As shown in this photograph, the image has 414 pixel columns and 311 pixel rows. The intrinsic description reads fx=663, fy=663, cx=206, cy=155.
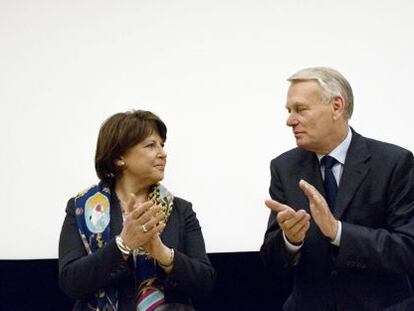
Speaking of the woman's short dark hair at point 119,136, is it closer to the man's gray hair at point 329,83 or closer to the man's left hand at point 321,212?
the man's gray hair at point 329,83

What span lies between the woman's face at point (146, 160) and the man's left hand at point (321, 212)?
1.85 ft

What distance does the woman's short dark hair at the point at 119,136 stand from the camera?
221 centimetres

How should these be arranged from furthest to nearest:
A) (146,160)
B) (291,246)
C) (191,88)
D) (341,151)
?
(191,88)
(146,160)
(341,151)
(291,246)

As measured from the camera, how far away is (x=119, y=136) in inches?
86.8

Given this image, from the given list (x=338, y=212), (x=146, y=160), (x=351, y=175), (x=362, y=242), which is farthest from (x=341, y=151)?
(x=146, y=160)

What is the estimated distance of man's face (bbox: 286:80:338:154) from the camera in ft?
6.55

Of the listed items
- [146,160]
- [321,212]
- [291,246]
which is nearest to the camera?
[321,212]

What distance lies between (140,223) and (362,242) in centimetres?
63

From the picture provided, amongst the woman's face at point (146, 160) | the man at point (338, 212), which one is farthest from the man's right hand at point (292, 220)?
the woman's face at point (146, 160)

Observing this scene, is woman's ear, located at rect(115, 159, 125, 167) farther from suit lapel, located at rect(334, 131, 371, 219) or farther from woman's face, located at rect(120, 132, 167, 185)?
suit lapel, located at rect(334, 131, 371, 219)

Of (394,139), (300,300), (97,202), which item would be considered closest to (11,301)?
(97,202)

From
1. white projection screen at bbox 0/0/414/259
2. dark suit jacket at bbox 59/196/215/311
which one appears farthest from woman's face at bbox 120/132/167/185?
white projection screen at bbox 0/0/414/259

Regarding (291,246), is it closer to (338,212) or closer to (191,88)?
(338,212)

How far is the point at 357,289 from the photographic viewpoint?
1926 millimetres
